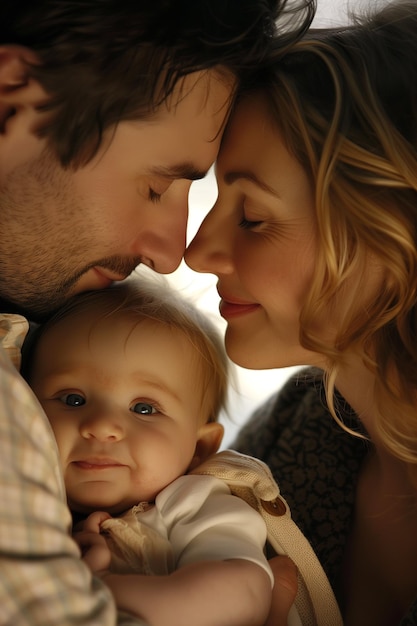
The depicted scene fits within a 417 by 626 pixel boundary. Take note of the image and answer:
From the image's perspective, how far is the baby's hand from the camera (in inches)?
45.1

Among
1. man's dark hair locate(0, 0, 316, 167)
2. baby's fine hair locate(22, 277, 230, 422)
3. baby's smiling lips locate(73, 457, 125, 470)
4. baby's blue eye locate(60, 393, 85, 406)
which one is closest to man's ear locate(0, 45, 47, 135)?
man's dark hair locate(0, 0, 316, 167)

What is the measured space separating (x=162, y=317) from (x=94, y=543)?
1.65ft

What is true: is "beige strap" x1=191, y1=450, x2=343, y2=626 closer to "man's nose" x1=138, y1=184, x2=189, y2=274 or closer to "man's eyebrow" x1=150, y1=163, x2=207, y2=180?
"man's nose" x1=138, y1=184, x2=189, y2=274

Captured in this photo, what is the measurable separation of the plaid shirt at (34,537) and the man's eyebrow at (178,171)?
61 cm

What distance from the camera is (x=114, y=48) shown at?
1.38 meters

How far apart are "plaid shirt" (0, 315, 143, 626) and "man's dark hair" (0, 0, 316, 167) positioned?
58 centimetres

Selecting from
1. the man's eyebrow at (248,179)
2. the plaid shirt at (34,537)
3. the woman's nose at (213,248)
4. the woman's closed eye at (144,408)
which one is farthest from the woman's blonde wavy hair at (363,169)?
the plaid shirt at (34,537)

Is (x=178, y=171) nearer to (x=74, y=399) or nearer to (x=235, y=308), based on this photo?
(x=235, y=308)

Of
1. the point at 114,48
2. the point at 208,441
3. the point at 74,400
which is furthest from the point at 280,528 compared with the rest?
the point at 114,48

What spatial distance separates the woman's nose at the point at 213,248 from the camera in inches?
63.6

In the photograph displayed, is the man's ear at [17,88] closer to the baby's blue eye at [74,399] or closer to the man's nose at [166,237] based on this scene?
the man's nose at [166,237]

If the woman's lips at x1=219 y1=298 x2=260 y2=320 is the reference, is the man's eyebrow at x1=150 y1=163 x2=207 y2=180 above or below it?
above

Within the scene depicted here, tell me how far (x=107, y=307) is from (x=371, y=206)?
1.76ft

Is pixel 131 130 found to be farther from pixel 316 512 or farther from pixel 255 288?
pixel 316 512
